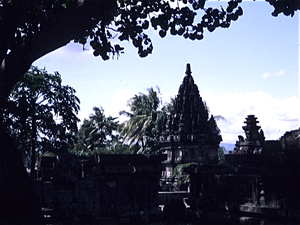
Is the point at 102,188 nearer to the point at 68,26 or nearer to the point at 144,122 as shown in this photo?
the point at 68,26

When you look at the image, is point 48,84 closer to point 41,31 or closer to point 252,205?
point 41,31

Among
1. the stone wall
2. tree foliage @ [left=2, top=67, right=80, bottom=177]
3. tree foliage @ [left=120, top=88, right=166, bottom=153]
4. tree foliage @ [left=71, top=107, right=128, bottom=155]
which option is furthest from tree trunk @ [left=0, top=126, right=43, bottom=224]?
tree foliage @ [left=71, top=107, right=128, bottom=155]

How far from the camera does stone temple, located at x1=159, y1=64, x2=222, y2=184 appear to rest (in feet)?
93.1

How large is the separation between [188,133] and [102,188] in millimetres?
19044

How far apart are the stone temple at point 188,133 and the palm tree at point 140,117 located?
6.33m

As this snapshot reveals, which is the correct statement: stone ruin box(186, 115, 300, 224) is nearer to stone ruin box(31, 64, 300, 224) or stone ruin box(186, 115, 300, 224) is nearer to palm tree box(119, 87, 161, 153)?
stone ruin box(31, 64, 300, 224)

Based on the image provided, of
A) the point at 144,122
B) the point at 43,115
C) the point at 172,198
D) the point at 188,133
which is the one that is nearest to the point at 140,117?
the point at 144,122

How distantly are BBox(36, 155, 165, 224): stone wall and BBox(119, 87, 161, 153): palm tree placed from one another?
25.6 meters

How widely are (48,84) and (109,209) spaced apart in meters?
11.7

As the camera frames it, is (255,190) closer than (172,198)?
Yes

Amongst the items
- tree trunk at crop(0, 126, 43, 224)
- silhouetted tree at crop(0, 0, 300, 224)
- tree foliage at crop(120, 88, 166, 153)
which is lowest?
tree trunk at crop(0, 126, 43, 224)

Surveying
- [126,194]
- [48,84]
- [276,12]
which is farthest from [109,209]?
[48,84]

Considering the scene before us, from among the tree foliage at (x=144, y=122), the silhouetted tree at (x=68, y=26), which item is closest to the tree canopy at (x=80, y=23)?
the silhouetted tree at (x=68, y=26)

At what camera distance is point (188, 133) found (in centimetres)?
2889
